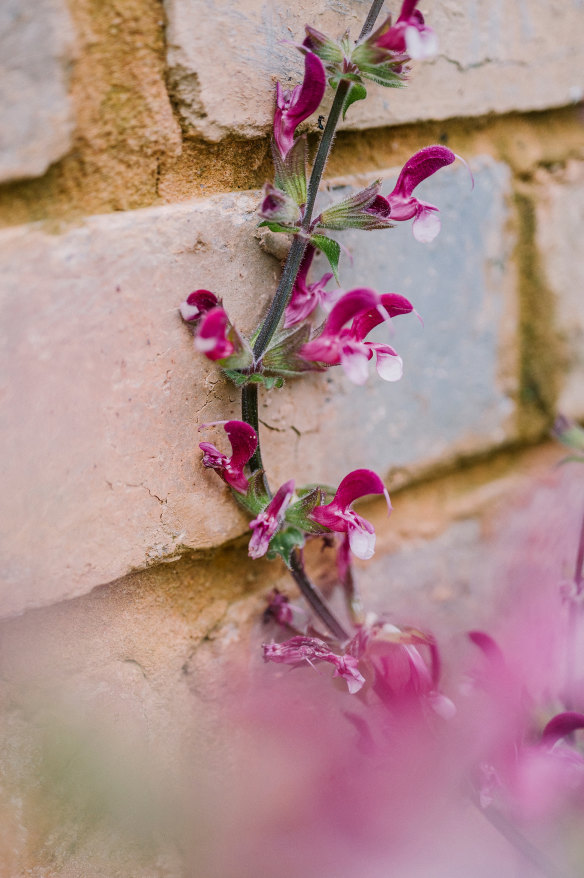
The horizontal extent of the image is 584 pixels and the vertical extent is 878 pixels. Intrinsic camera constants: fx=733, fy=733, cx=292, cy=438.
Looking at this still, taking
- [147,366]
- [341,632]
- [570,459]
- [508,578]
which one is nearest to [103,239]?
[147,366]

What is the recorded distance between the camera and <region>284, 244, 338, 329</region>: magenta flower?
528mm

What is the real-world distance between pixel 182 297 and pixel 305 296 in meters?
0.09

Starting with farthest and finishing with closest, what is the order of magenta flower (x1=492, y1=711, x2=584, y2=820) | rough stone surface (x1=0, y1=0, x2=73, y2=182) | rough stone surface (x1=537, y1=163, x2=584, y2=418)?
rough stone surface (x1=537, y1=163, x2=584, y2=418) < magenta flower (x1=492, y1=711, x2=584, y2=820) < rough stone surface (x1=0, y1=0, x2=73, y2=182)

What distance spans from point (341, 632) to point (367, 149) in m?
0.40

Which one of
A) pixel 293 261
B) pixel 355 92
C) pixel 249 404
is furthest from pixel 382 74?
pixel 249 404

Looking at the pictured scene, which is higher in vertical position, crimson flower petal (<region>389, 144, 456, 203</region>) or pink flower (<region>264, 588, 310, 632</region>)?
crimson flower petal (<region>389, 144, 456, 203</region>)

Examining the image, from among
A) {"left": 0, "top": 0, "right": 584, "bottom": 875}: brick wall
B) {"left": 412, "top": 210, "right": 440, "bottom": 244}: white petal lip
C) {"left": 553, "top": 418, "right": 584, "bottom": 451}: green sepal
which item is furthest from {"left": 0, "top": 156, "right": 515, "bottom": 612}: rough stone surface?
{"left": 553, "top": 418, "right": 584, "bottom": 451}: green sepal

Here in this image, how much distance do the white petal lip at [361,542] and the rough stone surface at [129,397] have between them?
0.12 metres

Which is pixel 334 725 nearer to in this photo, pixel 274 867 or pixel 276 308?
pixel 274 867

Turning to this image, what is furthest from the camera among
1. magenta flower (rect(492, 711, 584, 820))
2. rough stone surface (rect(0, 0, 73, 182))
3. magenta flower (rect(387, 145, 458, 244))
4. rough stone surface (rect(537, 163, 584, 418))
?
rough stone surface (rect(537, 163, 584, 418))

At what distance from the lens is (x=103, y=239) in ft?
1.52

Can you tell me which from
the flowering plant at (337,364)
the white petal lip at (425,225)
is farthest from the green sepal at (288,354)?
the white petal lip at (425,225)

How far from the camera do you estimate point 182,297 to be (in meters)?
0.50

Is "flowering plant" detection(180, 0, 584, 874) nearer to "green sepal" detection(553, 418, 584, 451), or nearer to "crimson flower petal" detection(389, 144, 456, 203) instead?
"crimson flower petal" detection(389, 144, 456, 203)
